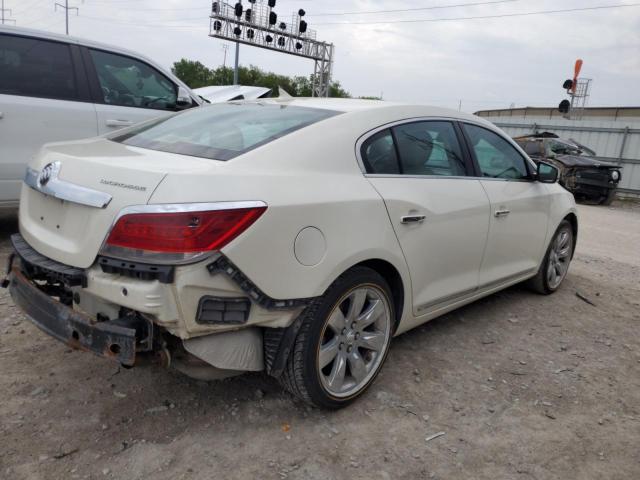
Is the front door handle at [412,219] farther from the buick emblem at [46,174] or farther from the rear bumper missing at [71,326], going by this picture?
the buick emblem at [46,174]

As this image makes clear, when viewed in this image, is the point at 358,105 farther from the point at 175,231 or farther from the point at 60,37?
the point at 60,37

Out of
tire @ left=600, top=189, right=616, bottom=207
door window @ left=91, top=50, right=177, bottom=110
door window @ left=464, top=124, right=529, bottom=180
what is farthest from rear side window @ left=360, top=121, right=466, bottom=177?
tire @ left=600, top=189, right=616, bottom=207

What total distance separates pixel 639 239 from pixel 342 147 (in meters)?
8.34

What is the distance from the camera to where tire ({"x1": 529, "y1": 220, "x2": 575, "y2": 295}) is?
15.5 feet

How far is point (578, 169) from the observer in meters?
13.2

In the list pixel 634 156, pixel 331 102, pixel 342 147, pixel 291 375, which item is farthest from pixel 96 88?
pixel 634 156

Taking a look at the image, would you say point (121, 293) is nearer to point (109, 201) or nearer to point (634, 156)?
point (109, 201)

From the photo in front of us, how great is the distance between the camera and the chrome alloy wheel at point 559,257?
480 cm

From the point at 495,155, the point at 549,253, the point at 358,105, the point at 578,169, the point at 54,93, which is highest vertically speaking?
the point at 358,105

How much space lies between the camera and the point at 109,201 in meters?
2.17

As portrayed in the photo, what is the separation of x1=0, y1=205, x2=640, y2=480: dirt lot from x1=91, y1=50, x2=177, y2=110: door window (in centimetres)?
248

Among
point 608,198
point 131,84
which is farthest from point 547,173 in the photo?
point 608,198

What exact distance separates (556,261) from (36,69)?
5.01 m

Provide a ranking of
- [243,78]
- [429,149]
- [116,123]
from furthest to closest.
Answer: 1. [243,78]
2. [116,123]
3. [429,149]
